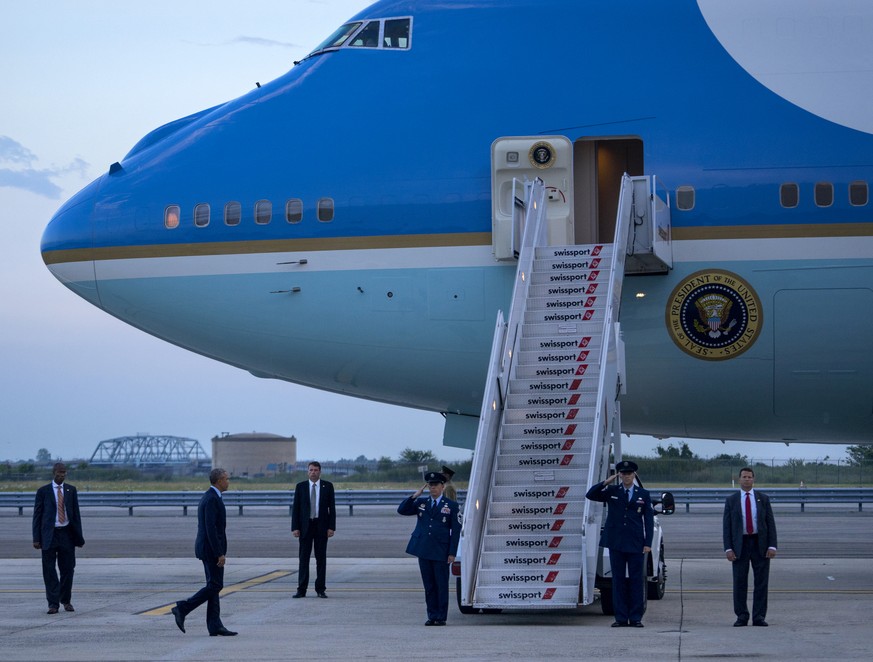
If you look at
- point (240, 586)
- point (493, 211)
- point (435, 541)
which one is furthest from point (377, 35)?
point (240, 586)

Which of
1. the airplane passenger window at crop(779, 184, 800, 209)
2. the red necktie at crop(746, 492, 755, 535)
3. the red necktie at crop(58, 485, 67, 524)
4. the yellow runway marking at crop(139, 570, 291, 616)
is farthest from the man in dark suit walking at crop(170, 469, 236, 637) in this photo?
the airplane passenger window at crop(779, 184, 800, 209)

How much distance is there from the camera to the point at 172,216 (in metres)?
14.3

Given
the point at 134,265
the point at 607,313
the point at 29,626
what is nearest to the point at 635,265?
the point at 607,313

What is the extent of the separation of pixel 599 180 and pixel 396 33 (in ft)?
10.8

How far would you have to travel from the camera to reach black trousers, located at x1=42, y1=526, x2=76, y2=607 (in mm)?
12852

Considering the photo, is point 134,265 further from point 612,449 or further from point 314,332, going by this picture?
point 612,449

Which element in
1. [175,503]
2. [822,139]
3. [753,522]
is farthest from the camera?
[175,503]

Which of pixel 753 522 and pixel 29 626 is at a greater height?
pixel 753 522

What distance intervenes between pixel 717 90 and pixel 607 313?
3245mm

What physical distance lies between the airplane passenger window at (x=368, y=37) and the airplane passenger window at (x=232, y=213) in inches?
108

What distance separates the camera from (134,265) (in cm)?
1444

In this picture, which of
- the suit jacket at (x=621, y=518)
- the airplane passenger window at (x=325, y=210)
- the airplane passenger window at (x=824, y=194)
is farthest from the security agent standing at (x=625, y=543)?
the airplane passenger window at (x=325, y=210)

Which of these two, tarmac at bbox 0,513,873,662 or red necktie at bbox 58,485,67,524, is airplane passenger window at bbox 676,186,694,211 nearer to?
tarmac at bbox 0,513,873,662

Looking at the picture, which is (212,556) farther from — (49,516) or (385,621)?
(49,516)
